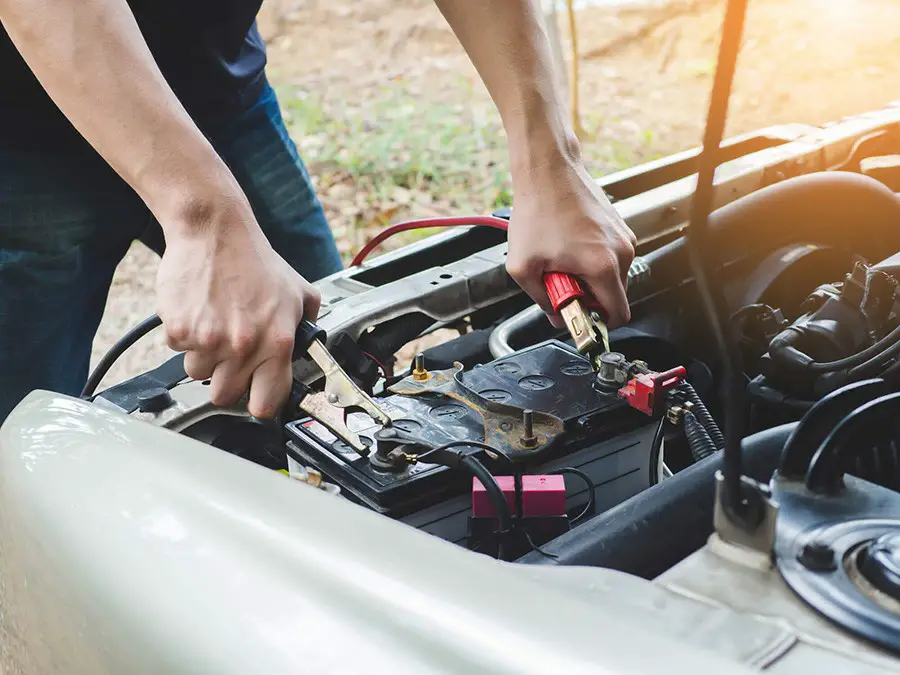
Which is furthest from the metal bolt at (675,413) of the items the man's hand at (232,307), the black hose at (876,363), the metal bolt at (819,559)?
the man's hand at (232,307)

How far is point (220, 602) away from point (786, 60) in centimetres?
651

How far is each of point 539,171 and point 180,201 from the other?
1.66ft

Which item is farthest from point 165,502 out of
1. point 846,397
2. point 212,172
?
point 846,397

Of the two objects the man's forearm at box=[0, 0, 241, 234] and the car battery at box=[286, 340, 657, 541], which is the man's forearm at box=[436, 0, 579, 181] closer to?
the car battery at box=[286, 340, 657, 541]

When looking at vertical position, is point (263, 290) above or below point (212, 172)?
below

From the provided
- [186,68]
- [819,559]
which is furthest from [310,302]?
[186,68]

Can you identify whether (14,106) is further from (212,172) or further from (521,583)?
(521,583)

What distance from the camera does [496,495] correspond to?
35.4 inches

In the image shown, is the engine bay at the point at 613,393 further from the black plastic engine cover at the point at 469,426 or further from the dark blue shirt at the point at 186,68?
the dark blue shirt at the point at 186,68

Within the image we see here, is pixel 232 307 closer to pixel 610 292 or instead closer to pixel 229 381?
A: pixel 229 381

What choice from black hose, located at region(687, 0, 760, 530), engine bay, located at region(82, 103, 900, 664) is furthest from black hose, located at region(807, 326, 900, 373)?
black hose, located at region(687, 0, 760, 530)

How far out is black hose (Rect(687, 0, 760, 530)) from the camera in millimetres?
577

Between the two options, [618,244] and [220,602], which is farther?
[618,244]

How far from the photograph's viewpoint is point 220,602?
2.27 feet
